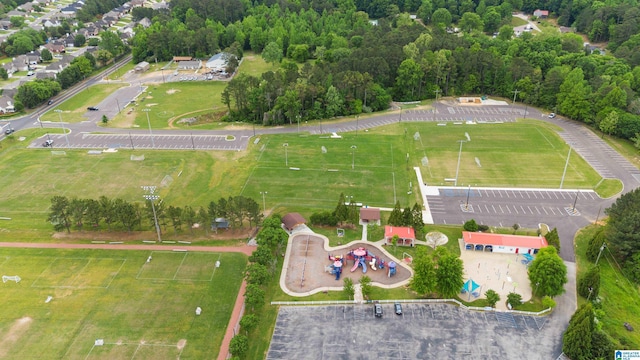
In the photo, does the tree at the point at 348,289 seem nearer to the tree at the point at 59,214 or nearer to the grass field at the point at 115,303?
the grass field at the point at 115,303

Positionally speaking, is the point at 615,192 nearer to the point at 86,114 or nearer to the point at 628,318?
the point at 628,318

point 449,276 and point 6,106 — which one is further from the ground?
point 6,106

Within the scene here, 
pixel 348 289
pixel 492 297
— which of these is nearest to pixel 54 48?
pixel 348 289

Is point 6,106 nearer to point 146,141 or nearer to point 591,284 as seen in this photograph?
point 146,141

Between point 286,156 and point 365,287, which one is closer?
point 365,287

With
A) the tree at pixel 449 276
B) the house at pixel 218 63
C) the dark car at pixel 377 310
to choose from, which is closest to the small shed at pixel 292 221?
the dark car at pixel 377 310

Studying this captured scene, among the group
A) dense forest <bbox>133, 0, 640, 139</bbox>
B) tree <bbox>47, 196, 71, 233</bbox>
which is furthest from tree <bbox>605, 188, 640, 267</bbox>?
tree <bbox>47, 196, 71, 233</bbox>

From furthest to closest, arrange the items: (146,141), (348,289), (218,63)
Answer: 1. (218,63)
2. (146,141)
3. (348,289)
